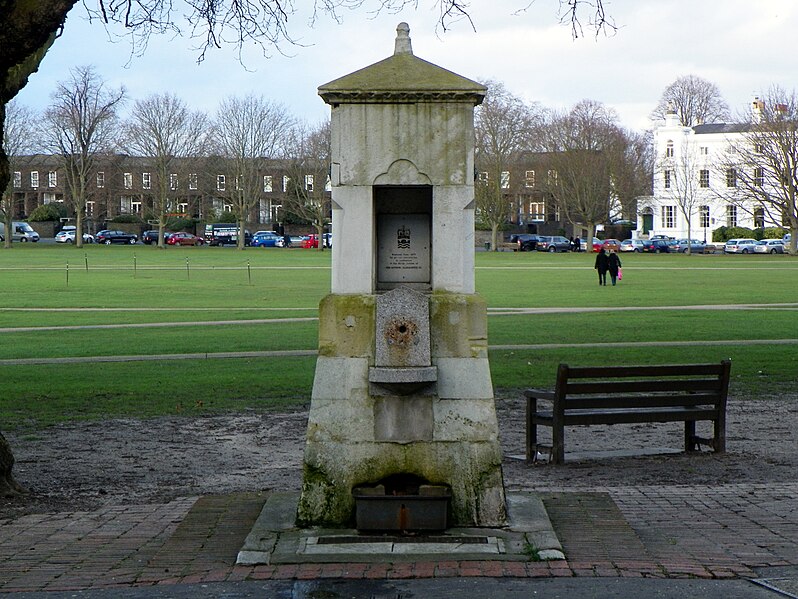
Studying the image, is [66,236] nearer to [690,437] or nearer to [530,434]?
[530,434]

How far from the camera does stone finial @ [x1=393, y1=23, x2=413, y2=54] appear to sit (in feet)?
26.2

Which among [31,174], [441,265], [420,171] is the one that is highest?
[31,174]

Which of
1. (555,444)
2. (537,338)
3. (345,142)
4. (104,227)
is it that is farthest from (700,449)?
(104,227)

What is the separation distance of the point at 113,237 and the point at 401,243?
10122 centimetres

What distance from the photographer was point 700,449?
39.1 ft

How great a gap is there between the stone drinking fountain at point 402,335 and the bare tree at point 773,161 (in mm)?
83639

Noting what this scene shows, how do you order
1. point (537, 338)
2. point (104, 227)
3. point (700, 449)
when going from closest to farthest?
1. point (700, 449)
2. point (537, 338)
3. point (104, 227)

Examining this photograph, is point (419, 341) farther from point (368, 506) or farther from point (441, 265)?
point (368, 506)

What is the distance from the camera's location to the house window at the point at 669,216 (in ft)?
365

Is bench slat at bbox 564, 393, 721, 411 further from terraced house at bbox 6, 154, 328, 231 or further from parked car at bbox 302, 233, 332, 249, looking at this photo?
parked car at bbox 302, 233, 332, 249

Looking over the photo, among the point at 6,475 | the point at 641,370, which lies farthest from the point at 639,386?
the point at 6,475

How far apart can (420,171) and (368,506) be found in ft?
7.41

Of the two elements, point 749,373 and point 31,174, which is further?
point 31,174

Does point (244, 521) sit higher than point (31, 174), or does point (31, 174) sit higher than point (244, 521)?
point (31, 174)
